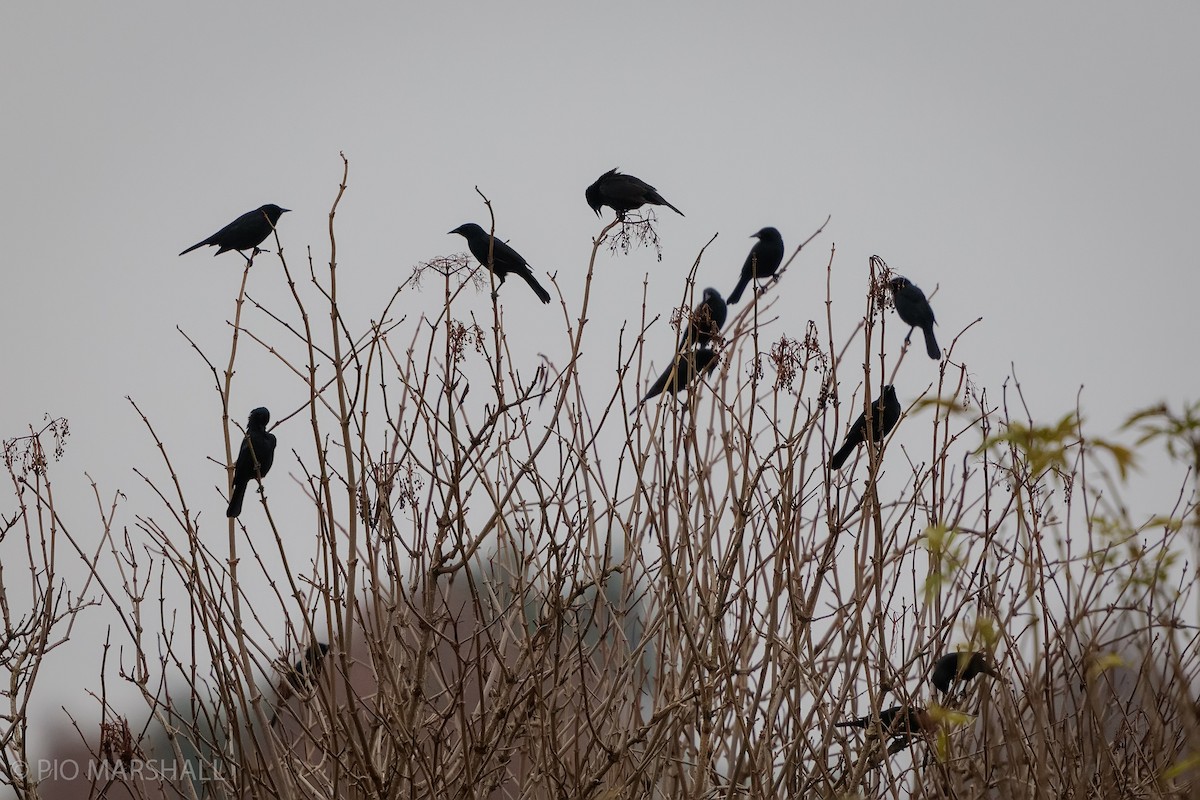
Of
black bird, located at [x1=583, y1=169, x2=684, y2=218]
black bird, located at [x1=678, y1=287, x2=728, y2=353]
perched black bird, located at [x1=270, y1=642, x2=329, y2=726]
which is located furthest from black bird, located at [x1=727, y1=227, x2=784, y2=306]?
perched black bird, located at [x1=270, y1=642, x2=329, y2=726]

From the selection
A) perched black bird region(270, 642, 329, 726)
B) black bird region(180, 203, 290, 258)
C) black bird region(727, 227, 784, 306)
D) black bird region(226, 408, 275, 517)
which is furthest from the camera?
black bird region(727, 227, 784, 306)

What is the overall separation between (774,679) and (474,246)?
251 centimetres

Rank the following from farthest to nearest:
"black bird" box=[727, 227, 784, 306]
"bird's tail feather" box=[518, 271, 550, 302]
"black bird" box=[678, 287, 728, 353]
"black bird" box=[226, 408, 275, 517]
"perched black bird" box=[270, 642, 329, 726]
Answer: "black bird" box=[727, 227, 784, 306] → "bird's tail feather" box=[518, 271, 550, 302] → "black bird" box=[226, 408, 275, 517] → "black bird" box=[678, 287, 728, 353] → "perched black bird" box=[270, 642, 329, 726]

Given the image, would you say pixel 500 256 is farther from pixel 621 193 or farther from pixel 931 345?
pixel 931 345

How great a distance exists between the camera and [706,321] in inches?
Result: 151

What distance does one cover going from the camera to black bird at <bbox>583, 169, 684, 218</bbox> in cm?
526

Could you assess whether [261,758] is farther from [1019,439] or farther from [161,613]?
[1019,439]

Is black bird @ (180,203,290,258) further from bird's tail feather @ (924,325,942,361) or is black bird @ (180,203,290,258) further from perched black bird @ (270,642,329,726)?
bird's tail feather @ (924,325,942,361)

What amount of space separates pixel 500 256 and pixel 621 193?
0.77m

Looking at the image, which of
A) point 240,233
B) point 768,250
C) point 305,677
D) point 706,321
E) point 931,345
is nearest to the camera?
point 305,677

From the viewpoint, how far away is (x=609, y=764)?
2844 mm

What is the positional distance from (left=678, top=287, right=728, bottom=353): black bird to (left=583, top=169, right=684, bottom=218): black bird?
1.79ft

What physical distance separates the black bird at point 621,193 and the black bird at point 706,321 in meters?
0.55

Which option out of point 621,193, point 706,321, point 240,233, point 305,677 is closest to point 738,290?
point 621,193
